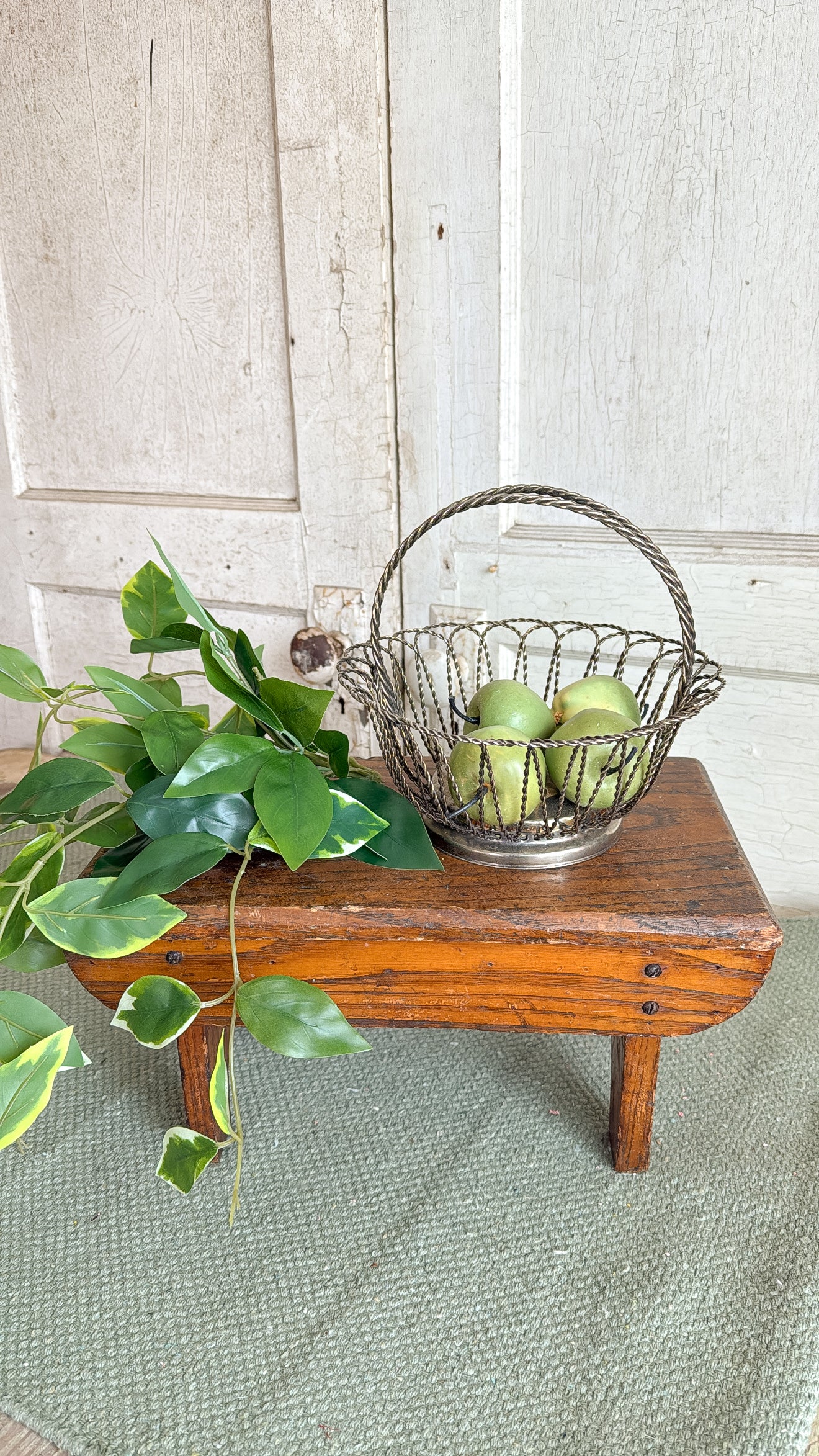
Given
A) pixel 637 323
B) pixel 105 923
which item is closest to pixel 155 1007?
pixel 105 923

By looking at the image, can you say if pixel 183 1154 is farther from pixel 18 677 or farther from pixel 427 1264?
pixel 18 677

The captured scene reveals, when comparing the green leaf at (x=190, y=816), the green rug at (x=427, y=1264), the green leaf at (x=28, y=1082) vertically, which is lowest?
the green rug at (x=427, y=1264)

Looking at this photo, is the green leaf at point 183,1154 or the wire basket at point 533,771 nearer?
the green leaf at point 183,1154

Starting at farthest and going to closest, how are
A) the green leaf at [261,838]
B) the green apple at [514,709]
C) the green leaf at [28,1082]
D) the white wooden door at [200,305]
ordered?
the white wooden door at [200,305]
the green apple at [514,709]
the green leaf at [261,838]
the green leaf at [28,1082]

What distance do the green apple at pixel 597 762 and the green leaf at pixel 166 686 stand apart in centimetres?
39

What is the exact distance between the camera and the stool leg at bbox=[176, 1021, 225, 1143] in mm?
938

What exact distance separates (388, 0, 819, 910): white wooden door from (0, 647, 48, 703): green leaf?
77 cm

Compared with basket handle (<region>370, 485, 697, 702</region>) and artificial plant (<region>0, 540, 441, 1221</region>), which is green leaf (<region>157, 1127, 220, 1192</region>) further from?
basket handle (<region>370, 485, 697, 702</region>)

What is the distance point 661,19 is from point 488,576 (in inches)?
29.3

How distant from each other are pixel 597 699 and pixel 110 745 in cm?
47

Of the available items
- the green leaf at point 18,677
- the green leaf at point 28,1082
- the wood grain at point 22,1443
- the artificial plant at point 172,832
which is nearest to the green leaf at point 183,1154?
the artificial plant at point 172,832

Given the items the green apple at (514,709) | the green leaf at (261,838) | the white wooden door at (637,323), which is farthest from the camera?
the white wooden door at (637,323)

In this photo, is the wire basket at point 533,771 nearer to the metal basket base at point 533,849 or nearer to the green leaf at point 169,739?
the metal basket base at point 533,849

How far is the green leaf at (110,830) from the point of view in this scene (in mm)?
939
